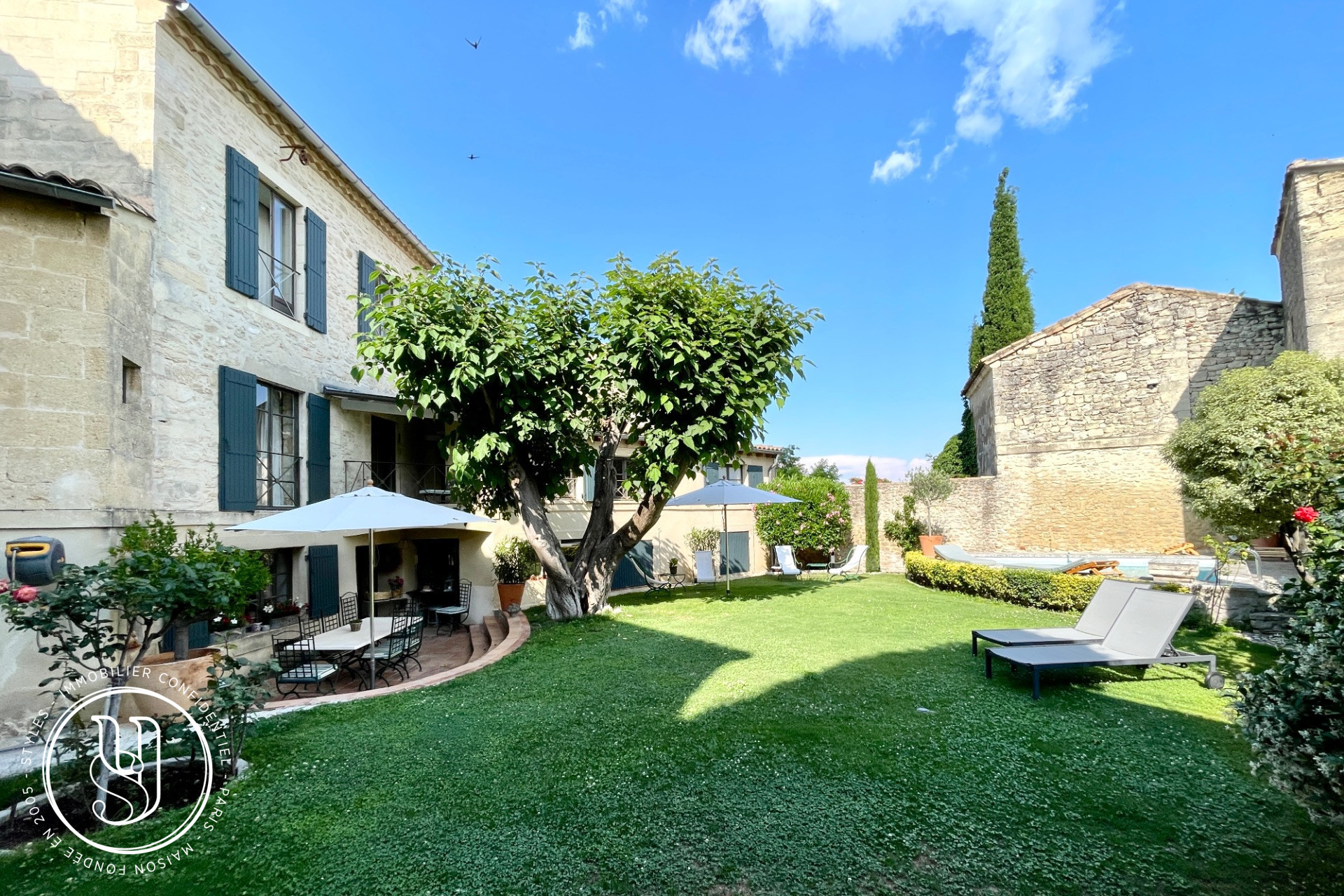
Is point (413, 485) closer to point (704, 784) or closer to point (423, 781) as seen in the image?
point (423, 781)

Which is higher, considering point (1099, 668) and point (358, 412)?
point (358, 412)

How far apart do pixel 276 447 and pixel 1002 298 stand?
2843 cm

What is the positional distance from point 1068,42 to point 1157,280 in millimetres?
9890

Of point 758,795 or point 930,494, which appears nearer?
point 758,795

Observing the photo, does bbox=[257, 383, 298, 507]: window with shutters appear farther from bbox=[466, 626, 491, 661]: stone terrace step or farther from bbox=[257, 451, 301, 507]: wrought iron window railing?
bbox=[466, 626, 491, 661]: stone terrace step

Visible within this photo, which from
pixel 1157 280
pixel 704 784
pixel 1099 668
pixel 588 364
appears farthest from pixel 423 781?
pixel 1157 280

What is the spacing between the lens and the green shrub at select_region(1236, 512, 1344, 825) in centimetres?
243

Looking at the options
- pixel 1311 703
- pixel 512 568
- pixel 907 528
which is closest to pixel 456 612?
pixel 512 568

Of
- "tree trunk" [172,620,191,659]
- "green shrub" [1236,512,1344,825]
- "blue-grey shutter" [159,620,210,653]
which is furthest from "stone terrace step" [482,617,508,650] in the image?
"green shrub" [1236,512,1344,825]

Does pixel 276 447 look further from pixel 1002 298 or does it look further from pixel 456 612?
pixel 1002 298

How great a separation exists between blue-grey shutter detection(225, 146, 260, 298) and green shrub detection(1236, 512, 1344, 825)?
11.4 meters

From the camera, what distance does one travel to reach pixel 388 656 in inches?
281

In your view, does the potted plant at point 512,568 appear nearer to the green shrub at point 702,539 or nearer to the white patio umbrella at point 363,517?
the white patio umbrella at point 363,517

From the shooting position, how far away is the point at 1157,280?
54.5ft
